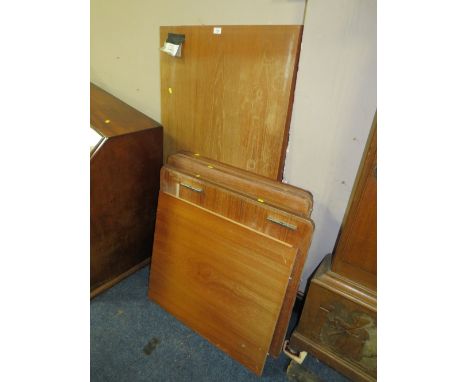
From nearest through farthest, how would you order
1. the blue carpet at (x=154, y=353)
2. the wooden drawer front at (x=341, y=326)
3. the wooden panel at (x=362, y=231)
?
1. the wooden panel at (x=362, y=231)
2. the wooden drawer front at (x=341, y=326)
3. the blue carpet at (x=154, y=353)

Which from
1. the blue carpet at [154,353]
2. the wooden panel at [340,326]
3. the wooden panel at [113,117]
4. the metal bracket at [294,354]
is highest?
the wooden panel at [113,117]

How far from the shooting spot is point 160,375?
1.31 meters

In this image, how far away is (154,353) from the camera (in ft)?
4.60

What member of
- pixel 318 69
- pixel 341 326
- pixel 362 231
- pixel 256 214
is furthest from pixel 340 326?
pixel 318 69

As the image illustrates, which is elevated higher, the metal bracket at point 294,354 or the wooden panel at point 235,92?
the wooden panel at point 235,92

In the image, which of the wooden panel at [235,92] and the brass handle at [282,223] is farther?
the wooden panel at [235,92]

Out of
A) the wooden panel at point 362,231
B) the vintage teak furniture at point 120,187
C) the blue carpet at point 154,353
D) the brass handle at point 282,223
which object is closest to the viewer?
the wooden panel at point 362,231

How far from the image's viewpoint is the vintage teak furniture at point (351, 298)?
104 cm

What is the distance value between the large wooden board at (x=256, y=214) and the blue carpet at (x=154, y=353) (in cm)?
22

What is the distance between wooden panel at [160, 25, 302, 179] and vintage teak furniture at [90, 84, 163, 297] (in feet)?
0.84

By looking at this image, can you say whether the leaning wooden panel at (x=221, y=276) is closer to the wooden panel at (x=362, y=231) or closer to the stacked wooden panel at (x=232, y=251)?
the stacked wooden panel at (x=232, y=251)

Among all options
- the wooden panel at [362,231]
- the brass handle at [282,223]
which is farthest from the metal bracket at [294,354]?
the brass handle at [282,223]

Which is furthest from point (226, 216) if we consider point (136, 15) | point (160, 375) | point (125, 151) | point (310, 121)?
point (136, 15)
